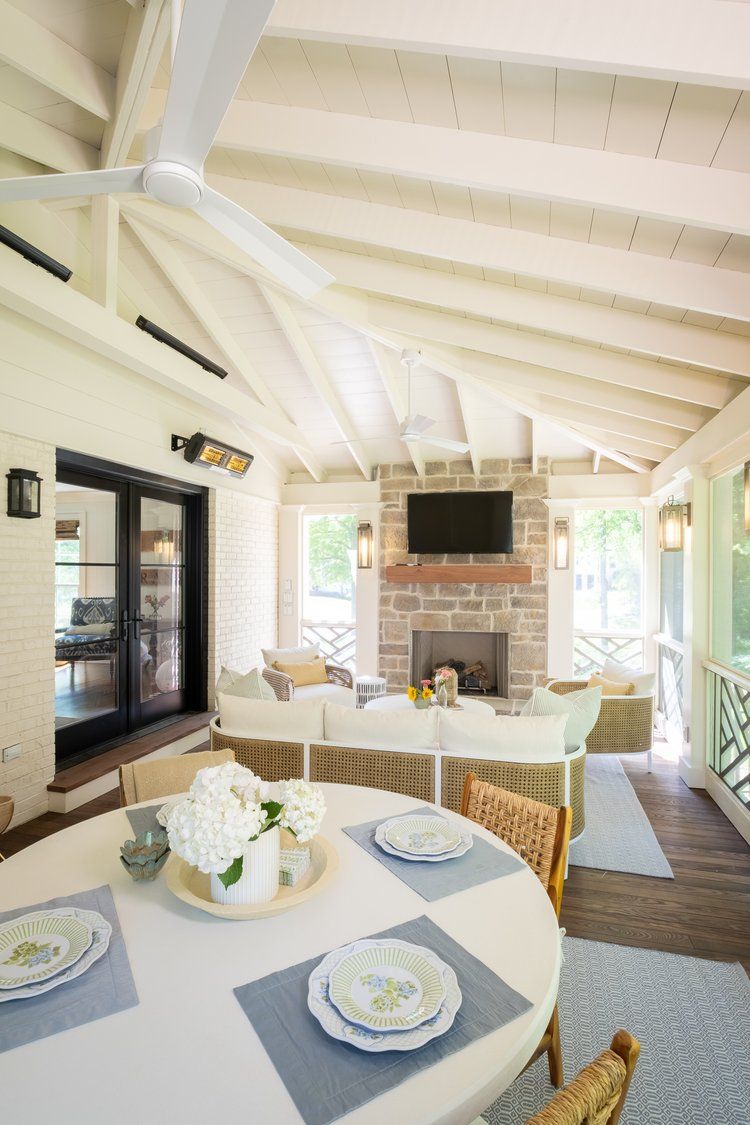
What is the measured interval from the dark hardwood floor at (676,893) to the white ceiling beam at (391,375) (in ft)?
11.9

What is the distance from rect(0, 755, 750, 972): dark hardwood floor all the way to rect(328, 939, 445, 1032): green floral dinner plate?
1.77 m

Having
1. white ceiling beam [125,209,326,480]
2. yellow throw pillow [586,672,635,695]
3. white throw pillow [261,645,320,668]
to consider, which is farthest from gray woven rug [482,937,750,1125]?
white ceiling beam [125,209,326,480]

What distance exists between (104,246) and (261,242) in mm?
2178

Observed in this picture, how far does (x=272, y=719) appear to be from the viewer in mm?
3199

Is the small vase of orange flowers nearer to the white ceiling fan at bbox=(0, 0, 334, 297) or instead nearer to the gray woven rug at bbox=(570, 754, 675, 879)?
the gray woven rug at bbox=(570, 754, 675, 879)

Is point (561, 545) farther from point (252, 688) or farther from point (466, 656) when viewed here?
point (252, 688)

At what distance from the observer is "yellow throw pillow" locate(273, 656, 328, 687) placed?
557 centimetres

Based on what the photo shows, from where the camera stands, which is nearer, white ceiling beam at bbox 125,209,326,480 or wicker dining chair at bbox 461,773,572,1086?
wicker dining chair at bbox 461,773,572,1086

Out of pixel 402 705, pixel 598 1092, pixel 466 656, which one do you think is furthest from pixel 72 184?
pixel 466 656

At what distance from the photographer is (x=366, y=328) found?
4.14 m

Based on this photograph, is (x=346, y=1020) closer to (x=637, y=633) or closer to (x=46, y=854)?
(x=46, y=854)

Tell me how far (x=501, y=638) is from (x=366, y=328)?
3917mm

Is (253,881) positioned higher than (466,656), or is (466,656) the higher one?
(253,881)

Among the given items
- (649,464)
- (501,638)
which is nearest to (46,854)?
(501,638)
